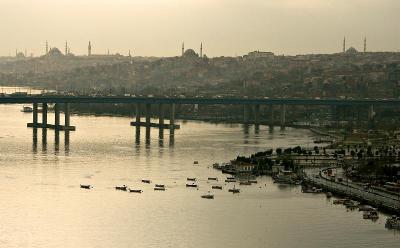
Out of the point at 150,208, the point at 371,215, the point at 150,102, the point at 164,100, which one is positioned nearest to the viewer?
the point at 371,215

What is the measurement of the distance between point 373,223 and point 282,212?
2421 millimetres

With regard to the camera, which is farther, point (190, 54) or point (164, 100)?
point (190, 54)

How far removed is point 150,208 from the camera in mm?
29469

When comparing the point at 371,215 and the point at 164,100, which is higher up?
the point at 164,100

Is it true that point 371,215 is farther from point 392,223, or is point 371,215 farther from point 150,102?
point 150,102

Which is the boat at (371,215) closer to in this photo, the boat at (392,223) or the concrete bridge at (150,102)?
the boat at (392,223)

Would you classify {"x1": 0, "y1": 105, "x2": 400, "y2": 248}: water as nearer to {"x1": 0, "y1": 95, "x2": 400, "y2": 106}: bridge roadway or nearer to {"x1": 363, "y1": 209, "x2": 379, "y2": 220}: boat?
{"x1": 363, "y1": 209, "x2": 379, "y2": 220}: boat

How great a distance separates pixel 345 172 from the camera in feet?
117

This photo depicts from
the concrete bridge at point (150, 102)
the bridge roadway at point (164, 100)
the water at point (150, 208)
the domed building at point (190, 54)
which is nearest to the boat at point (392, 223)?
the water at point (150, 208)

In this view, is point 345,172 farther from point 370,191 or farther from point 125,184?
point 125,184

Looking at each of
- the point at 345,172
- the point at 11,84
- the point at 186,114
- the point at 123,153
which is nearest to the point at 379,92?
the point at 186,114

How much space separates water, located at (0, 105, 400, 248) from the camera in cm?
2578

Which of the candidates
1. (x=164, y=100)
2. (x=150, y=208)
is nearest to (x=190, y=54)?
(x=164, y=100)

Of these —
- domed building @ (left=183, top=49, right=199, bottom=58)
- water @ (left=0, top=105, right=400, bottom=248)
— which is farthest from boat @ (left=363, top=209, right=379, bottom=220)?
domed building @ (left=183, top=49, right=199, bottom=58)
